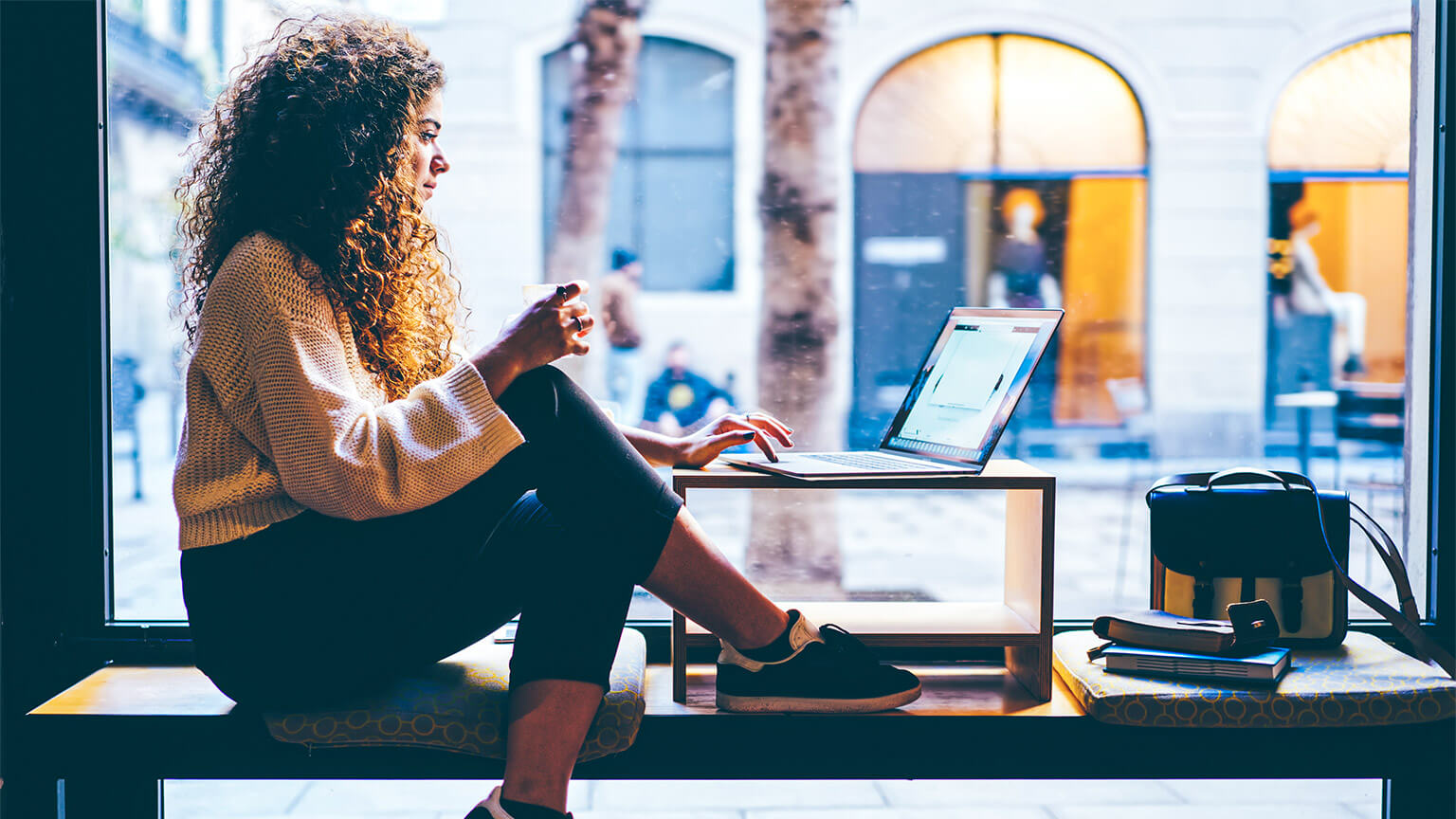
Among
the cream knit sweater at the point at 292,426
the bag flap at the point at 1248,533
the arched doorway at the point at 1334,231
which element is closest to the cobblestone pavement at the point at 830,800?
the bag flap at the point at 1248,533

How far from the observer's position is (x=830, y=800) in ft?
7.02

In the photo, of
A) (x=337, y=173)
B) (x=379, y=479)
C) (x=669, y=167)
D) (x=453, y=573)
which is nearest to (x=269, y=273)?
(x=337, y=173)

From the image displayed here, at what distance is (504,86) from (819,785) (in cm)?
171

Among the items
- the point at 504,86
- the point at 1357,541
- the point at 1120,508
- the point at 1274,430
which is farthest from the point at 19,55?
the point at 1357,541

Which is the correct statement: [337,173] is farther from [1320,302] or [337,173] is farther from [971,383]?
[1320,302]

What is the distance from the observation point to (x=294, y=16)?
1534mm

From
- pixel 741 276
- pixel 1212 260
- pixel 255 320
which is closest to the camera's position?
pixel 255 320

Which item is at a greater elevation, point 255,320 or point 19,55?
point 19,55

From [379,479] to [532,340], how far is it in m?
0.26

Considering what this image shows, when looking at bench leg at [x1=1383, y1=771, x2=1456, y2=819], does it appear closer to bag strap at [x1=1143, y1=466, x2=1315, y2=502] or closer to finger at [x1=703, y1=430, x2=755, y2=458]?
bag strap at [x1=1143, y1=466, x2=1315, y2=502]

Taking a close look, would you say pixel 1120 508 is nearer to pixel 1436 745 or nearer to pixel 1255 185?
pixel 1255 185

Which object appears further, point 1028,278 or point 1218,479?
point 1028,278

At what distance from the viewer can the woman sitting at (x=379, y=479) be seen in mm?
1291

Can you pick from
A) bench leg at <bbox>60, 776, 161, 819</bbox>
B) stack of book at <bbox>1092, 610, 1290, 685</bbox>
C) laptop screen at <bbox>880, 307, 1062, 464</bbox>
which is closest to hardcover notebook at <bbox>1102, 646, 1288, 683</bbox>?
stack of book at <bbox>1092, 610, 1290, 685</bbox>
